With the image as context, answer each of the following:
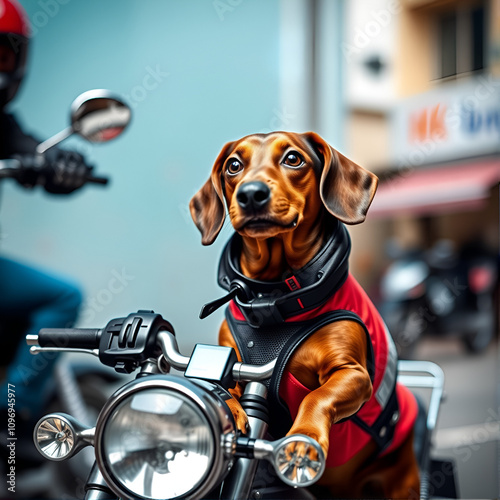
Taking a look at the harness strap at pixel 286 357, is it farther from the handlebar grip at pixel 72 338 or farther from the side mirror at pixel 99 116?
the side mirror at pixel 99 116

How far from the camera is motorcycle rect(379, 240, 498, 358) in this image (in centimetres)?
560

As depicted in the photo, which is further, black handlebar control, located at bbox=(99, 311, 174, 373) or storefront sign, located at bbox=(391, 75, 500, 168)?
storefront sign, located at bbox=(391, 75, 500, 168)

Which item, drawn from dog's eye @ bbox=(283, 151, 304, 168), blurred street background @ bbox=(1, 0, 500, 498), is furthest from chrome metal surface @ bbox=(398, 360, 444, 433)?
dog's eye @ bbox=(283, 151, 304, 168)

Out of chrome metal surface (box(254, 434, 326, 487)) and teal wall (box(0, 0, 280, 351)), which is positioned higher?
teal wall (box(0, 0, 280, 351))

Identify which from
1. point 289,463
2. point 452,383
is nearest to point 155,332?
point 289,463

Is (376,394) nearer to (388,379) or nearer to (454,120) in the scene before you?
(388,379)

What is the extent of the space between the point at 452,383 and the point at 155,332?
4.63 metres

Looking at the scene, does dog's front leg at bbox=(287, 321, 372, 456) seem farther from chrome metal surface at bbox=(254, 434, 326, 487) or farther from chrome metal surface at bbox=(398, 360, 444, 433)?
chrome metal surface at bbox=(398, 360, 444, 433)

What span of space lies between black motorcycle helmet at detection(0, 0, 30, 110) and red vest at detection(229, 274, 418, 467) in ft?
4.74

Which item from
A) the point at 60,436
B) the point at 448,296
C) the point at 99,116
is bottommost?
the point at 448,296

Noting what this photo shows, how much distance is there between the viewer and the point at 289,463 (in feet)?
2.40

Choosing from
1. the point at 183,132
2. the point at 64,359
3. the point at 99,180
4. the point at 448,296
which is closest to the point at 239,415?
the point at 99,180

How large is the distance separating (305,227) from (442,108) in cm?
835

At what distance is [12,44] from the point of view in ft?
6.71
